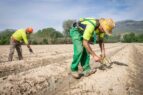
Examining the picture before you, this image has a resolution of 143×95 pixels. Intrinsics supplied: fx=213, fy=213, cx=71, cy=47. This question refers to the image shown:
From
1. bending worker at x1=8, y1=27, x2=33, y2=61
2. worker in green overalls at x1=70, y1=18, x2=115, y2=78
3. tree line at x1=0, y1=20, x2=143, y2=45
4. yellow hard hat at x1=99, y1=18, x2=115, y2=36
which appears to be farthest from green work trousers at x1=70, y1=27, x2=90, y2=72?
tree line at x1=0, y1=20, x2=143, y2=45

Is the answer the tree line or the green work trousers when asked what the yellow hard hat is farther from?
the tree line

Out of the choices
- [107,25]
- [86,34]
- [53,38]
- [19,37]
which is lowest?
[53,38]

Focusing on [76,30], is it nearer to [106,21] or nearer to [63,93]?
[106,21]

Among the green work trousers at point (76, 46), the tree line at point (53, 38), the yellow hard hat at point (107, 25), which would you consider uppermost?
the yellow hard hat at point (107, 25)

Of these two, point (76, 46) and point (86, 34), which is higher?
point (86, 34)

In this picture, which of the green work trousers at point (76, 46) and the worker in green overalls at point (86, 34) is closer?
the worker in green overalls at point (86, 34)

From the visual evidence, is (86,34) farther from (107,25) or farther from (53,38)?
(53,38)

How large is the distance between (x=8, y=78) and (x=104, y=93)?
2.71 m

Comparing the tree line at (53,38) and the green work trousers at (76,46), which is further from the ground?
the green work trousers at (76,46)

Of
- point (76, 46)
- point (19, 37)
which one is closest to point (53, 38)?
point (19, 37)

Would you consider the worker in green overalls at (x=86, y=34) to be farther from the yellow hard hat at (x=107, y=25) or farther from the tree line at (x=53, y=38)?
the tree line at (x=53, y=38)

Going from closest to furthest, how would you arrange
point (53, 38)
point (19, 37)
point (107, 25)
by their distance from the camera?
point (107, 25), point (19, 37), point (53, 38)

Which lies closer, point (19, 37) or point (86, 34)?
point (86, 34)

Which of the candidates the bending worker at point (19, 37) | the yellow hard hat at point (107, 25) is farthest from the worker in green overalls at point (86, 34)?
the bending worker at point (19, 37)
